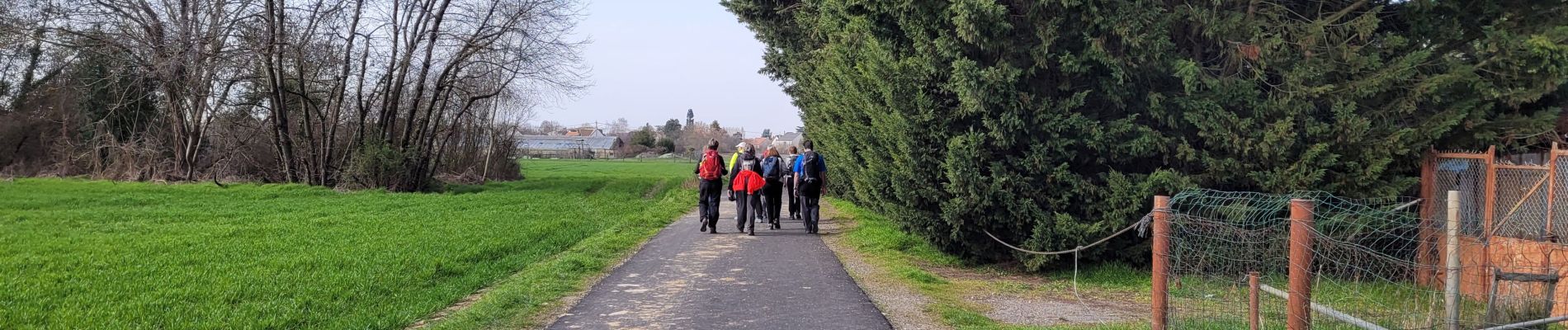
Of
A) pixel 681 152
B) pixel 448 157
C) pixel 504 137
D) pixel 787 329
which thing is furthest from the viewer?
pixel 681 152

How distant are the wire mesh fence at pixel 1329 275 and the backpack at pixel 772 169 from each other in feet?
20.1

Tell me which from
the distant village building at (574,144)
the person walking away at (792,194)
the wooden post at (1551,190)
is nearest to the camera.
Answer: the wooden post at (1551,190)

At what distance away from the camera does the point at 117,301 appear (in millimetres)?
7246

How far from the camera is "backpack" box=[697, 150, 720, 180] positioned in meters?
13.2

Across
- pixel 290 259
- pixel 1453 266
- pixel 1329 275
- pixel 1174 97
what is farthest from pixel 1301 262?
pixel 290 259

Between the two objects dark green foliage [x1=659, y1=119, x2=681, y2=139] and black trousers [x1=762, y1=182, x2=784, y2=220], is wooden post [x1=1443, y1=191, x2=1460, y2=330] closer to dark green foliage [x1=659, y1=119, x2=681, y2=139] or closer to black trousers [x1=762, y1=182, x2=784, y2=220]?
black trousers [x1=762, y1=182, x2=784, y2=220]

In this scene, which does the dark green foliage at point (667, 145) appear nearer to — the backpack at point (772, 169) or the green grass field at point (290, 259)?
the green grass field at point (290, 259)

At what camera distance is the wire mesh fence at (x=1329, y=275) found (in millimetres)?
4895

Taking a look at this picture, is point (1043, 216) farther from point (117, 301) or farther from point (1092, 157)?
point (117, 301)

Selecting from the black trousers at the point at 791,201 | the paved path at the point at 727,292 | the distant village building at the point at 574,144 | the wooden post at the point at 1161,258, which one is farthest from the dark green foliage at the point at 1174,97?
the distant village building at the point at 574,144

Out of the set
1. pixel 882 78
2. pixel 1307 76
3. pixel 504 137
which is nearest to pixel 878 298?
pixel 882 78

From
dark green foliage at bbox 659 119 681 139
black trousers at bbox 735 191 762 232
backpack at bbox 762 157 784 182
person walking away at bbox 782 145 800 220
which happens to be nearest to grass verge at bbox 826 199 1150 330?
black trousers at bbox 735 191 762 232

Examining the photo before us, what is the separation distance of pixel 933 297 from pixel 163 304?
5690 mm

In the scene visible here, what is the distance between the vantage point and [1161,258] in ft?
18.0
